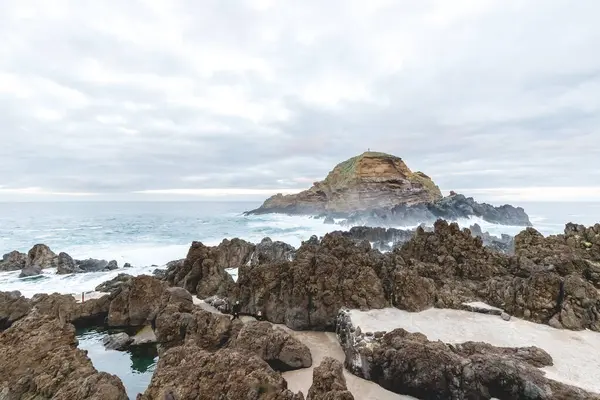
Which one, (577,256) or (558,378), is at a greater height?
(577,256)

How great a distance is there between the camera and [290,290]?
12.3 m

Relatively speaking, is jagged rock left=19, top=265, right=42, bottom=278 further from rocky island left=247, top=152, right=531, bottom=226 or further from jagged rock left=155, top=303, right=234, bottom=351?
rocky island left=247, top=152, right=531, bottom=226

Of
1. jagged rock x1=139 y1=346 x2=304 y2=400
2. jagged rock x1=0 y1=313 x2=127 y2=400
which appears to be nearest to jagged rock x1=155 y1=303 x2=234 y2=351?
Answer: jagged rock x1=0 y1=313 x2=127 y2=400

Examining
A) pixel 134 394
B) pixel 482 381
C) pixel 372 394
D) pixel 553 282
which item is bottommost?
pixel 134 394

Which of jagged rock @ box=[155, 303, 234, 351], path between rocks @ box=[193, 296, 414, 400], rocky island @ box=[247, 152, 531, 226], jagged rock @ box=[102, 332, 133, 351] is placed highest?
rocky island @ box=[247, 152, 531, 226]

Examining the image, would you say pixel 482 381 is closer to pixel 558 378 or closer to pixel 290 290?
pixel 558 378

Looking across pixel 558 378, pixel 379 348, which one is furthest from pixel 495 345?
pixel 379 348

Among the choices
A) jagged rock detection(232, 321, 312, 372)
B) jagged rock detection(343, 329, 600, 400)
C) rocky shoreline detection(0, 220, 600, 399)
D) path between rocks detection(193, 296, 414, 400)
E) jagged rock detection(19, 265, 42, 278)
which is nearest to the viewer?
rocky shoreline detection(0, 220, 600, 399)

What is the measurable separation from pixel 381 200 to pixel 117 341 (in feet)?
233

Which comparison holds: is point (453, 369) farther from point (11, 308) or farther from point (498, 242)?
point (498, 242)

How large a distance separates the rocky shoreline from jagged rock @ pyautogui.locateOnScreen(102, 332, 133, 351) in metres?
0.12

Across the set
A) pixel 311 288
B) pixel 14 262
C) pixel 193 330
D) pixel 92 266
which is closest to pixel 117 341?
pixel 193 330

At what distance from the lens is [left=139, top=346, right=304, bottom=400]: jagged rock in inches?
224

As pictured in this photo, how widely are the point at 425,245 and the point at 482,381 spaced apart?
27.9 ft
